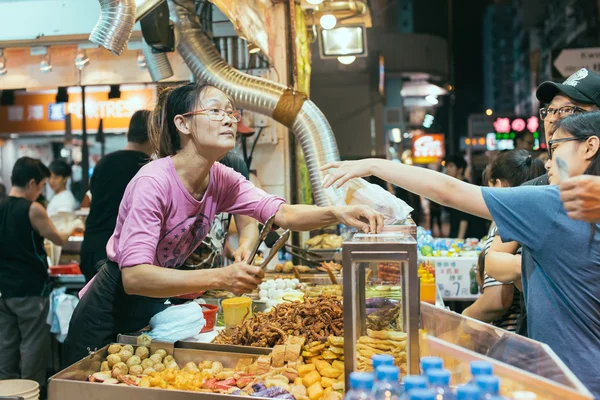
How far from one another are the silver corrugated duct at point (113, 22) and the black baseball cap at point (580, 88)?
2.55 metres

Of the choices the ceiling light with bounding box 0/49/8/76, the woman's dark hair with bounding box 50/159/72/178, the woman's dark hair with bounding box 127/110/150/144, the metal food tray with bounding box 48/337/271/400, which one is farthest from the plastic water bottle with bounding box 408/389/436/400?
the woman's dark hair with bounding box 50/159/72/178

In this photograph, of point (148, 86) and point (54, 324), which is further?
point (148, 86)

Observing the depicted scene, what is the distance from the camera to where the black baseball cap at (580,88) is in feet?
9.68

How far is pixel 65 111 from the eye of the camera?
10164 mm

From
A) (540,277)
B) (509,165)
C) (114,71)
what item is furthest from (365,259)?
(114,71)

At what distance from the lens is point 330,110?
633 inches

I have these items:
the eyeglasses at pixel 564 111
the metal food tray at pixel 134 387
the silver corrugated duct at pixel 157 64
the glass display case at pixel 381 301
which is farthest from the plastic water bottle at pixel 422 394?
the silver corrugated duct at pixel 157 64

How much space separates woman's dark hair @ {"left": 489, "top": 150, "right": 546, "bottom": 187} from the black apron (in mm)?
2424

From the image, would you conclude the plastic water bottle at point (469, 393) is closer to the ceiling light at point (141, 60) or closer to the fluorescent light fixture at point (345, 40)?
the ceiling light at point (141, 60)

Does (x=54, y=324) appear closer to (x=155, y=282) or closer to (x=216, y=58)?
(x=216, y=58)

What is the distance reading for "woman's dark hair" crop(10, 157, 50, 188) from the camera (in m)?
5.42

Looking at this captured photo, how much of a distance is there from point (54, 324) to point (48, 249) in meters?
1.84

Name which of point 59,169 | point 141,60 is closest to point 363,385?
point 141,60

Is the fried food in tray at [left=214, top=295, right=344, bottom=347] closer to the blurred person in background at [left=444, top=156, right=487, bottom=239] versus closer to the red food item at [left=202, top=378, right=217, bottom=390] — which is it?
the red food item at [left=202, top=378, right=217, bottom=390]
